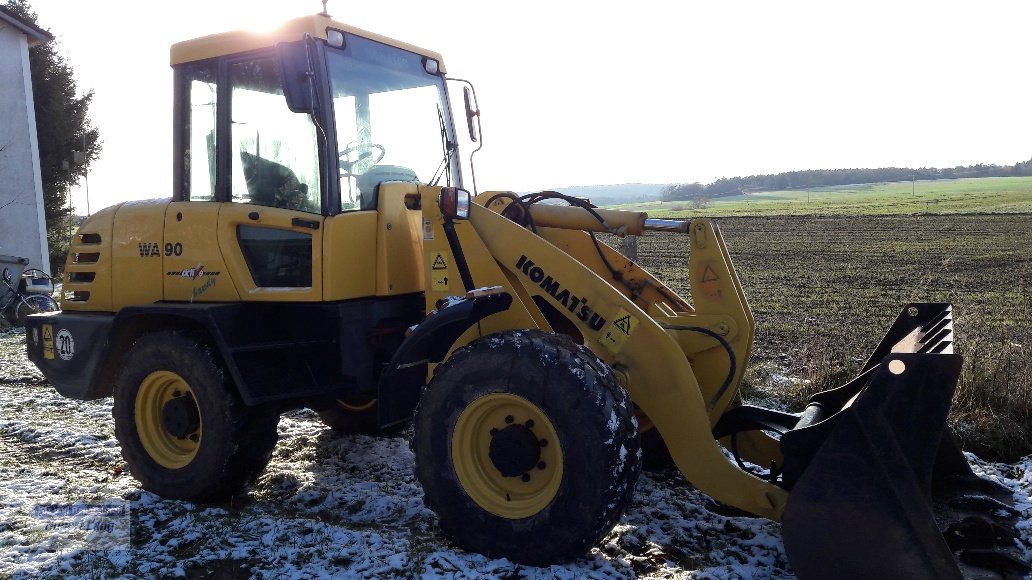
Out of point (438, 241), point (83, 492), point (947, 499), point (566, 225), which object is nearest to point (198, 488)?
point (83, 492)

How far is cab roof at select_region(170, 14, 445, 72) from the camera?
4.74 meters

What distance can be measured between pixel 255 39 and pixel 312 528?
2.96 metres

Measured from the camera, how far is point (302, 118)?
15.9 feet

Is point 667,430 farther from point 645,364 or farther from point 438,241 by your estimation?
point 438,241

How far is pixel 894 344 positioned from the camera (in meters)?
4.66

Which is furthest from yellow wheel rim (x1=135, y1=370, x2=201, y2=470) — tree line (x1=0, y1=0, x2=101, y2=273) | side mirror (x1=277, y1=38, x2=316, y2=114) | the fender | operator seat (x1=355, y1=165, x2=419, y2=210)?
tree line (x1=0, y1=0, x2=101, y2=273)

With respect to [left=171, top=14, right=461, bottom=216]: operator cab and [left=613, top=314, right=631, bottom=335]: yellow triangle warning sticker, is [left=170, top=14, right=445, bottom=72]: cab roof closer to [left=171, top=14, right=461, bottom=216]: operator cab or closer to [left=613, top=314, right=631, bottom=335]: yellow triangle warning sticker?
Result: [left=171, top=14, right=461, bottom=216]: operator cab

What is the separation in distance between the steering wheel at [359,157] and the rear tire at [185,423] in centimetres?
141

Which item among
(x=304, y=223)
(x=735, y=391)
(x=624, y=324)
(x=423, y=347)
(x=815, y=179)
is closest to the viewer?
(x=624, y=324)

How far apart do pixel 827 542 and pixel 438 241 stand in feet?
8.20

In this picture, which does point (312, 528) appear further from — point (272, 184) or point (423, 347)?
point (272, 184)

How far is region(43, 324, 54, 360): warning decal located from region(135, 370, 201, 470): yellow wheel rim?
42.8 inches

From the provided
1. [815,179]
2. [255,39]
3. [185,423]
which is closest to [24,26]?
[255,39]

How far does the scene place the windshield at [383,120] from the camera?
4891 mm
